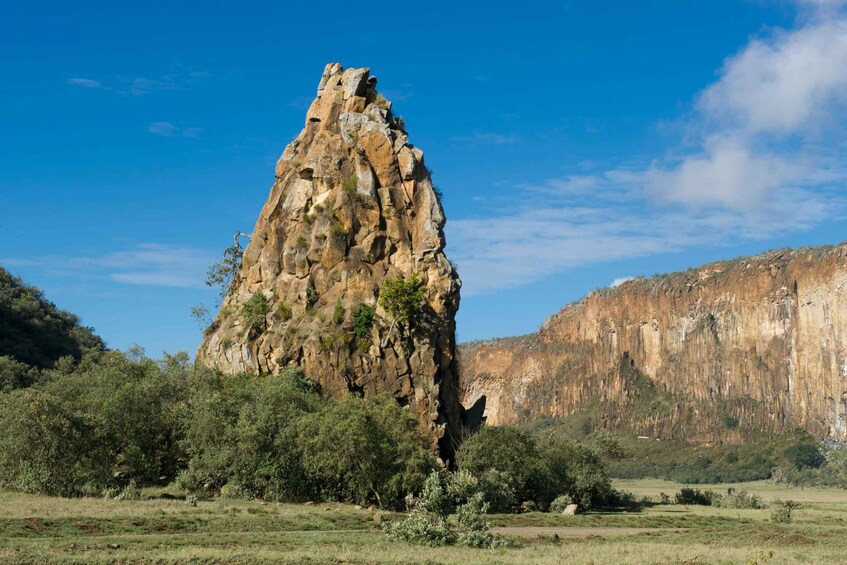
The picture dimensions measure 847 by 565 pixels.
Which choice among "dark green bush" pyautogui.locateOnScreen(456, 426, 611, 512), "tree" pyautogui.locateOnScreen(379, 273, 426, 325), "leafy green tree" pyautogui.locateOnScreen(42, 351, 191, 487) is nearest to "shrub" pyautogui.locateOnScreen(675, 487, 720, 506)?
"dark green bush" pyautogui.locateOnScreen(456, 426, 611, 512)

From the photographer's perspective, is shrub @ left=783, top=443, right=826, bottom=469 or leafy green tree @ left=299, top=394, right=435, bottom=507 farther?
shrub @ left=783, top=443, right=826, bottom=469

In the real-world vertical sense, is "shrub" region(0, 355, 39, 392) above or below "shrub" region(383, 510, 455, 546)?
above

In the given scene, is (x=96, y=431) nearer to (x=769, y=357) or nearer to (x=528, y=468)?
(x=528, y=468)

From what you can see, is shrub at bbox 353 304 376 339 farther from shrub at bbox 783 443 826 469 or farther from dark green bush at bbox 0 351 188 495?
shrub at bbox 783 443 826 469

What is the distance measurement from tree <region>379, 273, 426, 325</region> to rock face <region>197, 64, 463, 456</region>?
681 mm

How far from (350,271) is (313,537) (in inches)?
1276

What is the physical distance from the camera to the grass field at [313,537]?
3023 cm

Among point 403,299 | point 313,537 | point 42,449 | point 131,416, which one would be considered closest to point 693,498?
point 403,299

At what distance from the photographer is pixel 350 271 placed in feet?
220

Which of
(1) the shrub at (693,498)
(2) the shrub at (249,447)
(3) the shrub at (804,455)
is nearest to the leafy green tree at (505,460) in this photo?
(2) the shrub at (249,447)

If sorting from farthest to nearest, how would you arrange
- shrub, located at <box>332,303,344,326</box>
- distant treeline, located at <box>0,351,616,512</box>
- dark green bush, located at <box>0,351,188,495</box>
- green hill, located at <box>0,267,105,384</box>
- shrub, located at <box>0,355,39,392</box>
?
green hill, located at <box>0,267,105,384</box> < shrub, located at <box>0,355,39,392</box> < shrub, located at <box>332,303,344,326</box> < distant treeline, located at <box>0,351,616,512</box> < dark green bush, located at <box>0,351,188,495</box>

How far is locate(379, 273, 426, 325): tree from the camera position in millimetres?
63250

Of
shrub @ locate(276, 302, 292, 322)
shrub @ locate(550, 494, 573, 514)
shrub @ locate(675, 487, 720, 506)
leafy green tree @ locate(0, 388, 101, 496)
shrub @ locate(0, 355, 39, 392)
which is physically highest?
shrub @ locate(276, 302, 292, 322)

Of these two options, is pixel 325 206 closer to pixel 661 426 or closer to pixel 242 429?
pixel 242 429
